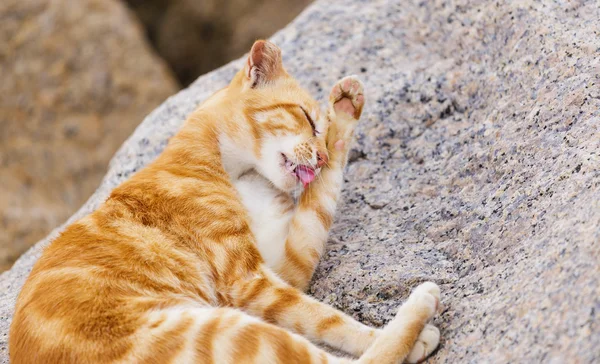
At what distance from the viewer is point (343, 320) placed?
6.77 ft

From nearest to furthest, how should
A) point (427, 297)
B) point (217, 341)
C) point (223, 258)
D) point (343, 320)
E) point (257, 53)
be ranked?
1. point (217, 341)
2. point (427, 297)
3. point (343, 320)
4. point (223, 258)
5. point (257, 53)

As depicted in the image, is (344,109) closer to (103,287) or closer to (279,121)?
(279,121)

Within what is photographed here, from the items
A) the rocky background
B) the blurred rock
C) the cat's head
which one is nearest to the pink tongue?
the cat's head

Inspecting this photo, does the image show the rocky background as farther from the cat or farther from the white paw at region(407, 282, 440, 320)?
the white paw at region(407, 282, 440, 320)

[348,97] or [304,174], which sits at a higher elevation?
[348,97]

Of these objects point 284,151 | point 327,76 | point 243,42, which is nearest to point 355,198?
point 284,151

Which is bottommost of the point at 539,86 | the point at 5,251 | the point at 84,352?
the point at 5,251

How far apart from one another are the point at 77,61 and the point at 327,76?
254cm

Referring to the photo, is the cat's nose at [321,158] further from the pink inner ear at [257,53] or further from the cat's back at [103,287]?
the cat's back at [103,287]

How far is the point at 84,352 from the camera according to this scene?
69.9 inches

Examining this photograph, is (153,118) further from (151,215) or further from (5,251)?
(5,251)

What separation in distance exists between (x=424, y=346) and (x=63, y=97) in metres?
3.80

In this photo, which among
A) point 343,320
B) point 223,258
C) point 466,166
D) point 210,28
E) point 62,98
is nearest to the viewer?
point 343,320

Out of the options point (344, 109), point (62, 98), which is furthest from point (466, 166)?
point (62, 98)
